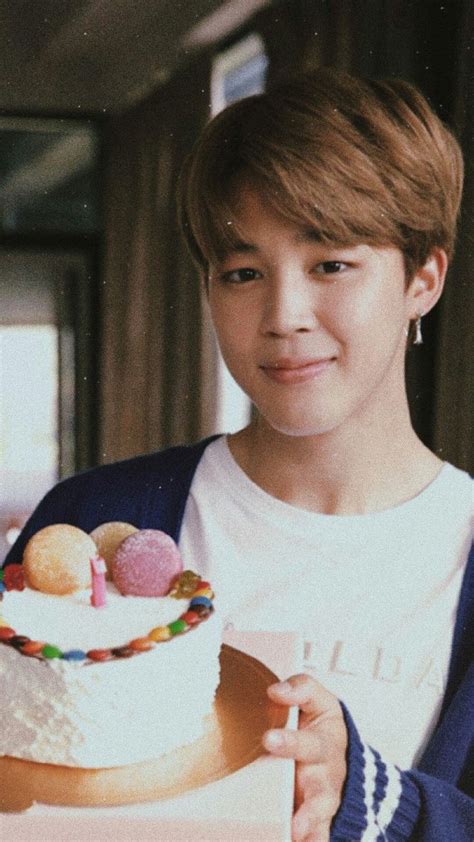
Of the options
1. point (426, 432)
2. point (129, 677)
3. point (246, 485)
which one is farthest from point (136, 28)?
point (129, 677)

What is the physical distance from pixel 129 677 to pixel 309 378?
1.13ft

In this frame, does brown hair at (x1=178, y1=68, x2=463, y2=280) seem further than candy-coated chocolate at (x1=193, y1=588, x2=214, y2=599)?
Yes

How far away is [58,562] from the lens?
2.01 feet

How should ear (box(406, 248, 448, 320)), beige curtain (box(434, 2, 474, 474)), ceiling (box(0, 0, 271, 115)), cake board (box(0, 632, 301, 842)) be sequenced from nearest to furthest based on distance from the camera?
cake board (box(0, 632, 301, 842))
ear (box(406, 248, 448, 320))
beige curtain (box(434, 2, 474, 474))
ceiling (box(0, 0, 271, 115))

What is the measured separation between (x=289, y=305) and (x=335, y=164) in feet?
0.43

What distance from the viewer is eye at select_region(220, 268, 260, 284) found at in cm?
82

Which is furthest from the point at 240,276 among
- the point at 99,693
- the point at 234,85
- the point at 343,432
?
the point at 234,85

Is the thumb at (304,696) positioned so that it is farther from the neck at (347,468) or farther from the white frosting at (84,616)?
the neck at (347,468)

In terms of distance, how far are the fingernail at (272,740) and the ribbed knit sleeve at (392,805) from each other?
0.11m

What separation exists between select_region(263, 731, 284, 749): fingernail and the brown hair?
0.42 meters

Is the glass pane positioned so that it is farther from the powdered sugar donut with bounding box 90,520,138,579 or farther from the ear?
the powdered sugar donut with bounding box 90,520,138,579

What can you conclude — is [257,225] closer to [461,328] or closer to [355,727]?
[355,727]

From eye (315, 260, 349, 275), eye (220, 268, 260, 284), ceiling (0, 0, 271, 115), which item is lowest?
eye (220, 268, 260, 284)

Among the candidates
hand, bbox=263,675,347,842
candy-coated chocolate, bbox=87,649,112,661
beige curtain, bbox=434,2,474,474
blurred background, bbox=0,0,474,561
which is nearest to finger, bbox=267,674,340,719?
hand, bbox=263,675,347,842
